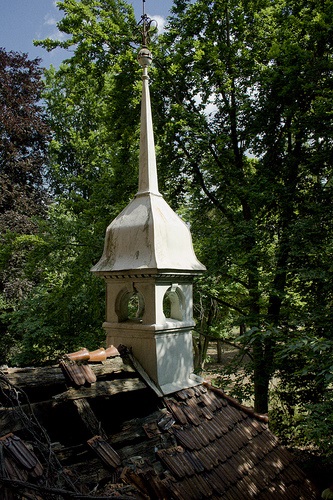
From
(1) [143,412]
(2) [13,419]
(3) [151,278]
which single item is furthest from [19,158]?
(2) [13,419]

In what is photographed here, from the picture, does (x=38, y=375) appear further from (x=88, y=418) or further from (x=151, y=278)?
(x=151, y=278)

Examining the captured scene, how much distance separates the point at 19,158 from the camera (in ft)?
52.6

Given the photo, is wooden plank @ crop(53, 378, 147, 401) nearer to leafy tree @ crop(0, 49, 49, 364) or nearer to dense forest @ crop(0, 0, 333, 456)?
dense forest @ crop(0, 0, 333, 456)

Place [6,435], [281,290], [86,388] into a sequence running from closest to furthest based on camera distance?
[6,435]
[86,388]
[281,290]

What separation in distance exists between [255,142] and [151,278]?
8.01m

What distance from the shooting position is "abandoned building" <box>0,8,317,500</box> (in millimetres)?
2424

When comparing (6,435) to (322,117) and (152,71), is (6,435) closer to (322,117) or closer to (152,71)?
(322,117)

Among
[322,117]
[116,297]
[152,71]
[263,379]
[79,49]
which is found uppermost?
[79,49]

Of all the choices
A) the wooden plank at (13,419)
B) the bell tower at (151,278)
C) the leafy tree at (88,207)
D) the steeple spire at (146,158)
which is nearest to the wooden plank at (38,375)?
the wooden plank at (13,419)

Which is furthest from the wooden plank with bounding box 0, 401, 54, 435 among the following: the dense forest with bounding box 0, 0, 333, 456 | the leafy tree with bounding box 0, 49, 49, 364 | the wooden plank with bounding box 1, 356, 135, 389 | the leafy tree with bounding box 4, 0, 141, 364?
the leafy tree with bounding box 0, 49, 49, 364

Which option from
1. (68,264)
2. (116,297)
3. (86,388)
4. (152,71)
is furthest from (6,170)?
(86,388)

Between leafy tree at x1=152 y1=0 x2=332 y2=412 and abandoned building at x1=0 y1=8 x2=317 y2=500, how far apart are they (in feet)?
14.7

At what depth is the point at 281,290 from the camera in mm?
9250

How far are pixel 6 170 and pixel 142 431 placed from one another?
48.7 feet
